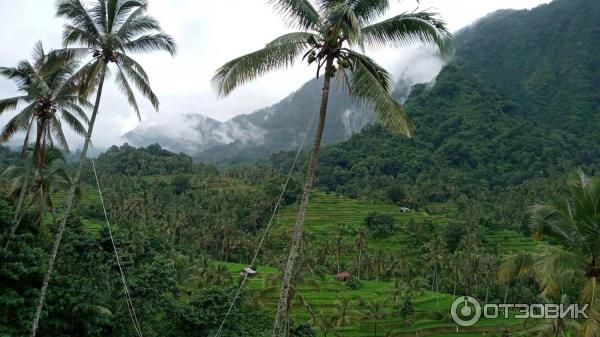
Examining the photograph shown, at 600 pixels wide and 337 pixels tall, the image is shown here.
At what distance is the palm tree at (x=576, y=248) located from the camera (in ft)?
32.9

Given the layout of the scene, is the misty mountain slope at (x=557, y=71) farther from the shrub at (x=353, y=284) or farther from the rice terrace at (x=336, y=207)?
the shrub at (x=353, y=284)

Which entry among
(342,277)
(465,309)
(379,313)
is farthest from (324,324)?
(342,277)

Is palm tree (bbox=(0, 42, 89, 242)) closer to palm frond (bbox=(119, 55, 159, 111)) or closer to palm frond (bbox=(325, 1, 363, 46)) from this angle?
palm frond (bbox=(119, 55, 159, 111))

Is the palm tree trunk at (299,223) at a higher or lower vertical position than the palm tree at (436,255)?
higher

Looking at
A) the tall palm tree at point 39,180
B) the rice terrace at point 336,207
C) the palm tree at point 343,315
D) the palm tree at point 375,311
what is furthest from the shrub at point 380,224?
the tall palm tree at point 39,180

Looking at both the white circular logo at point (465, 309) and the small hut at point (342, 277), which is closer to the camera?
the white circular logo at point (465, 309)

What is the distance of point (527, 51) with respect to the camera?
640ft

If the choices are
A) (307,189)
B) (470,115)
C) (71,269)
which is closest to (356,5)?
(307,189)

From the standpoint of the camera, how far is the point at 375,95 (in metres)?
10.6

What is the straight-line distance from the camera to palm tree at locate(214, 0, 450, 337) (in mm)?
10507

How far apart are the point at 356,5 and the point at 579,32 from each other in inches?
8064

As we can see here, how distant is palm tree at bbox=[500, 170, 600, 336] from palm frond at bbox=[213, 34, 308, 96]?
257 inches

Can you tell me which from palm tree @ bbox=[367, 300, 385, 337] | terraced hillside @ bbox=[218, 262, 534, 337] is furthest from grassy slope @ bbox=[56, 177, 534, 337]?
palm tree @ bbox=[367, 300, 385, 337]

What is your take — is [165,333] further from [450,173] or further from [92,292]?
[450,173]
